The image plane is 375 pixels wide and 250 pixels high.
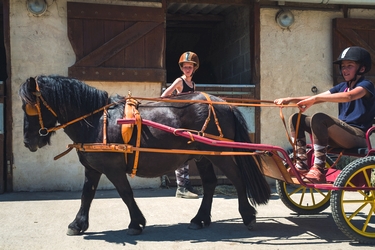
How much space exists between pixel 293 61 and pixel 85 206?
4.88 metres

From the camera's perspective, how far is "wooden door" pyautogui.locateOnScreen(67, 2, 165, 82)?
6.73m

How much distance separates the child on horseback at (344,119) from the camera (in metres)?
4.20

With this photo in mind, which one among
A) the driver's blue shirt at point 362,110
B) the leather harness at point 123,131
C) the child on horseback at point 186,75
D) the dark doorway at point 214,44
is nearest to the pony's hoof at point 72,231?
the leather harness at point 123,131

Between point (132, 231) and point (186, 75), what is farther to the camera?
point (186, 75)

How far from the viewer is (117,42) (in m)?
6.87

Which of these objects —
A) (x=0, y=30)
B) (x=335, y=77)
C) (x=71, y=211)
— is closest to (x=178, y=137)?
(x=71, y=211)

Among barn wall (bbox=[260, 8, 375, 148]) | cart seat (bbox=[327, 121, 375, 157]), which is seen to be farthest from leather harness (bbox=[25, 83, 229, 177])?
barn wall (bbox=[260, 8, 375, 148])

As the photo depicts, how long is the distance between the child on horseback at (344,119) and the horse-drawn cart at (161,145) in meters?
0.18

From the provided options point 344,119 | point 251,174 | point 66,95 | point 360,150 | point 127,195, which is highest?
point 66,95

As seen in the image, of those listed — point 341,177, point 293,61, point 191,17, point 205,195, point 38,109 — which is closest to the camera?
point 341,177

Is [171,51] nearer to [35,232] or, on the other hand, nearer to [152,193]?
[152,193]

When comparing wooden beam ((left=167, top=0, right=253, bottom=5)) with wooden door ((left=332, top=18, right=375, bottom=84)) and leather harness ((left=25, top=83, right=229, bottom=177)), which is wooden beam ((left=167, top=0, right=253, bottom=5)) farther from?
leather harness ((left=25, top=83, right=229, bottom=177))

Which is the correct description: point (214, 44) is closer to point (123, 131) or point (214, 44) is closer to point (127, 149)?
point (123, 131)

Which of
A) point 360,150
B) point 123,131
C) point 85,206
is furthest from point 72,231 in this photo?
point 360,150
